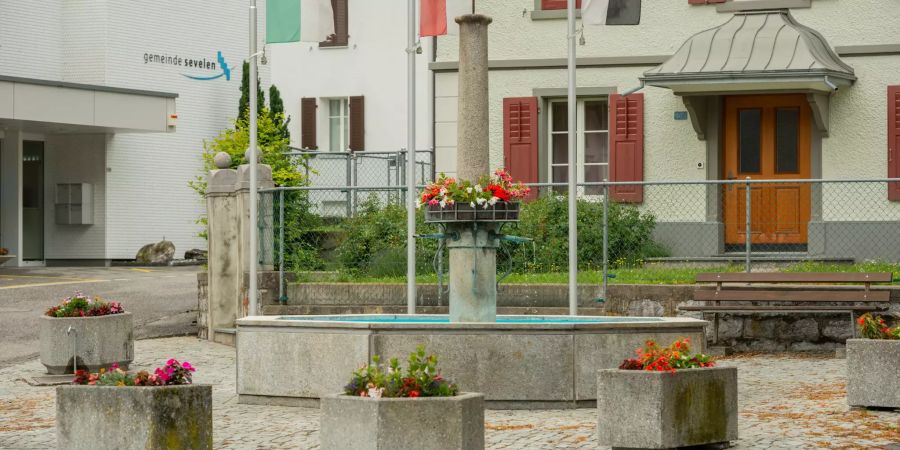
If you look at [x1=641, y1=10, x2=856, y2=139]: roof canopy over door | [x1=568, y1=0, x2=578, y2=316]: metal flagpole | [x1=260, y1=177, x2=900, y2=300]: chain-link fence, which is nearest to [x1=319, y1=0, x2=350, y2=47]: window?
[x1=260, y1=177, x2=900, y2=300]: chain-link fence

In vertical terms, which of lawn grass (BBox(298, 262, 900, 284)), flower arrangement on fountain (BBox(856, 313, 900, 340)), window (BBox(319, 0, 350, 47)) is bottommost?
flower arrangement on fountain (BBox(856, 313, 900, 340))

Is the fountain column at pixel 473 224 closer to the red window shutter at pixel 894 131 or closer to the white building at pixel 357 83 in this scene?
the red window shutter at pixel 894 131

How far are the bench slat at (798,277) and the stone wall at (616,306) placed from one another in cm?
27

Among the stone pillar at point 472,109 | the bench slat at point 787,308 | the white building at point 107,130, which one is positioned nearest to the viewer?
the stone pillar at point 472,109

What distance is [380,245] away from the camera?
20719mm

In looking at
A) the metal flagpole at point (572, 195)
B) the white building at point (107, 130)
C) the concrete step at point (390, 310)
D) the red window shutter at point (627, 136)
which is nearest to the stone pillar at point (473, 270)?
the metal flagpole at point (572, 195)

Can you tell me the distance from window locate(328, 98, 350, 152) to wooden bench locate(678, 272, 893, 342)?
1888cm

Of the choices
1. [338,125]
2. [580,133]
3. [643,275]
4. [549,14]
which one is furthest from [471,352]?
[338,125]

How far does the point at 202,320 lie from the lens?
69.1ft

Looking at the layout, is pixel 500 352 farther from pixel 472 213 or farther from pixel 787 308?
pixel 787 308

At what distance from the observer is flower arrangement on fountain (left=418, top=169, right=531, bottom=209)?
14.4m

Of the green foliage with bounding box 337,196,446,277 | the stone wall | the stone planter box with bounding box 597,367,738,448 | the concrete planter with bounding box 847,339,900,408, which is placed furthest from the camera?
the green foliage with bounding box 337,196,446,277

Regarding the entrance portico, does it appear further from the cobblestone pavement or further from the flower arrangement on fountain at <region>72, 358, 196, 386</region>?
the flower arrangement on fountain at <region>72, 358, 196, 386</region>

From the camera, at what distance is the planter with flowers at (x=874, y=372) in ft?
41.2
